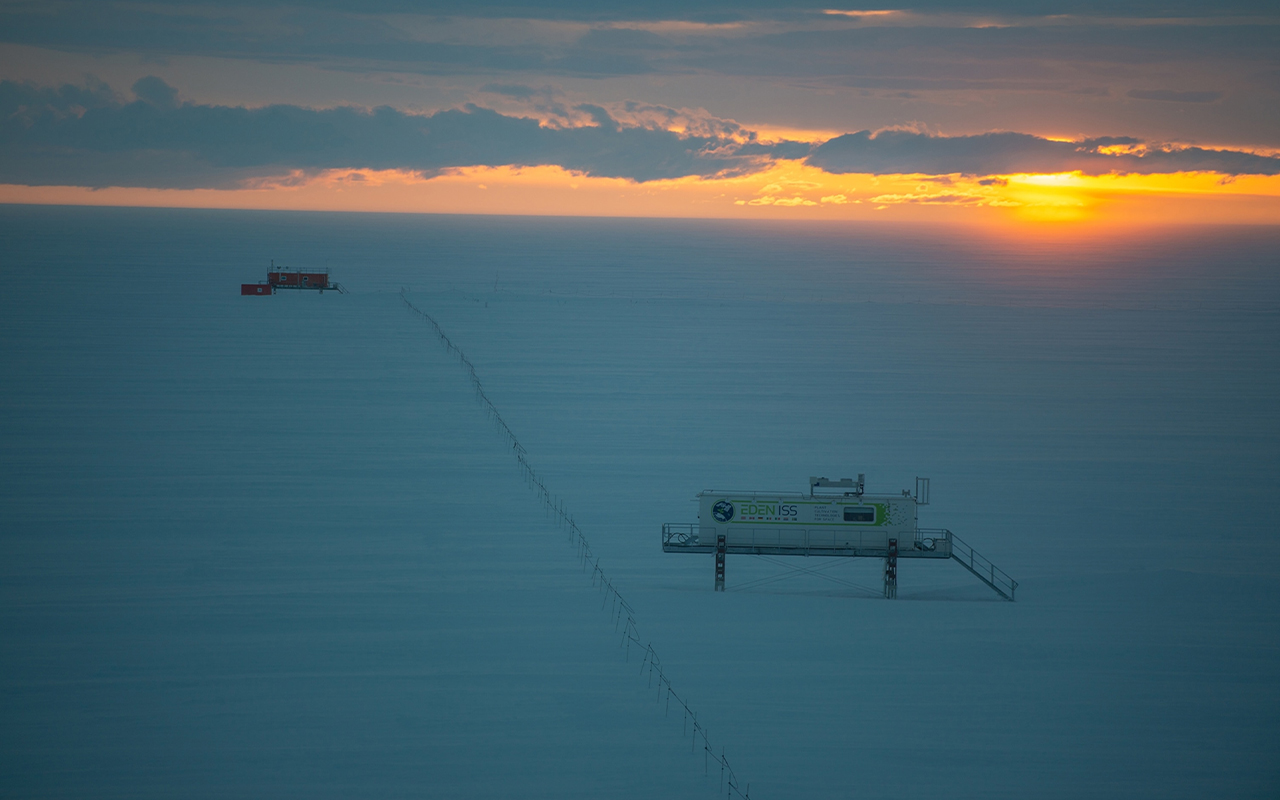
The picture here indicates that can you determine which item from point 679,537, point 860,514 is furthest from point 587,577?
point 860,514

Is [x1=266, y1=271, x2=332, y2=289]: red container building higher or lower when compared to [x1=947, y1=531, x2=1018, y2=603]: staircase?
higher

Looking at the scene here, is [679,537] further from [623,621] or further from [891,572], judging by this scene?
[891,572]

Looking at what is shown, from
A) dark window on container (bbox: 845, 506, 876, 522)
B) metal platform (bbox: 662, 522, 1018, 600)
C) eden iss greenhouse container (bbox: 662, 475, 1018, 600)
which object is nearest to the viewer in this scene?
metal platform (bbox: 662, 522, 1018, 600)

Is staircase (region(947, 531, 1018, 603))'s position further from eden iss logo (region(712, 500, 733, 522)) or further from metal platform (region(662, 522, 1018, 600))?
eden iss logo (region(712, 500, 733, 522))

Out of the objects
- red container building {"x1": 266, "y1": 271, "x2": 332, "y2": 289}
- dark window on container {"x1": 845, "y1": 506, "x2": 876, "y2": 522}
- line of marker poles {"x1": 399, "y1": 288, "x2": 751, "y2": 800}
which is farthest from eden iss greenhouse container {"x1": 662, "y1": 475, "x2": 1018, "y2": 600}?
red container building {"x1": 266, "y1": 271, "x2": 332, "y2": 289}

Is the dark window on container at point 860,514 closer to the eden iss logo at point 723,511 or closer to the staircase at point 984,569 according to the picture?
the staircase at point 984,569

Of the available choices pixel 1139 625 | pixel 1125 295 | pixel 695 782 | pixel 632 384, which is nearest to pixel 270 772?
pixel 695 782
